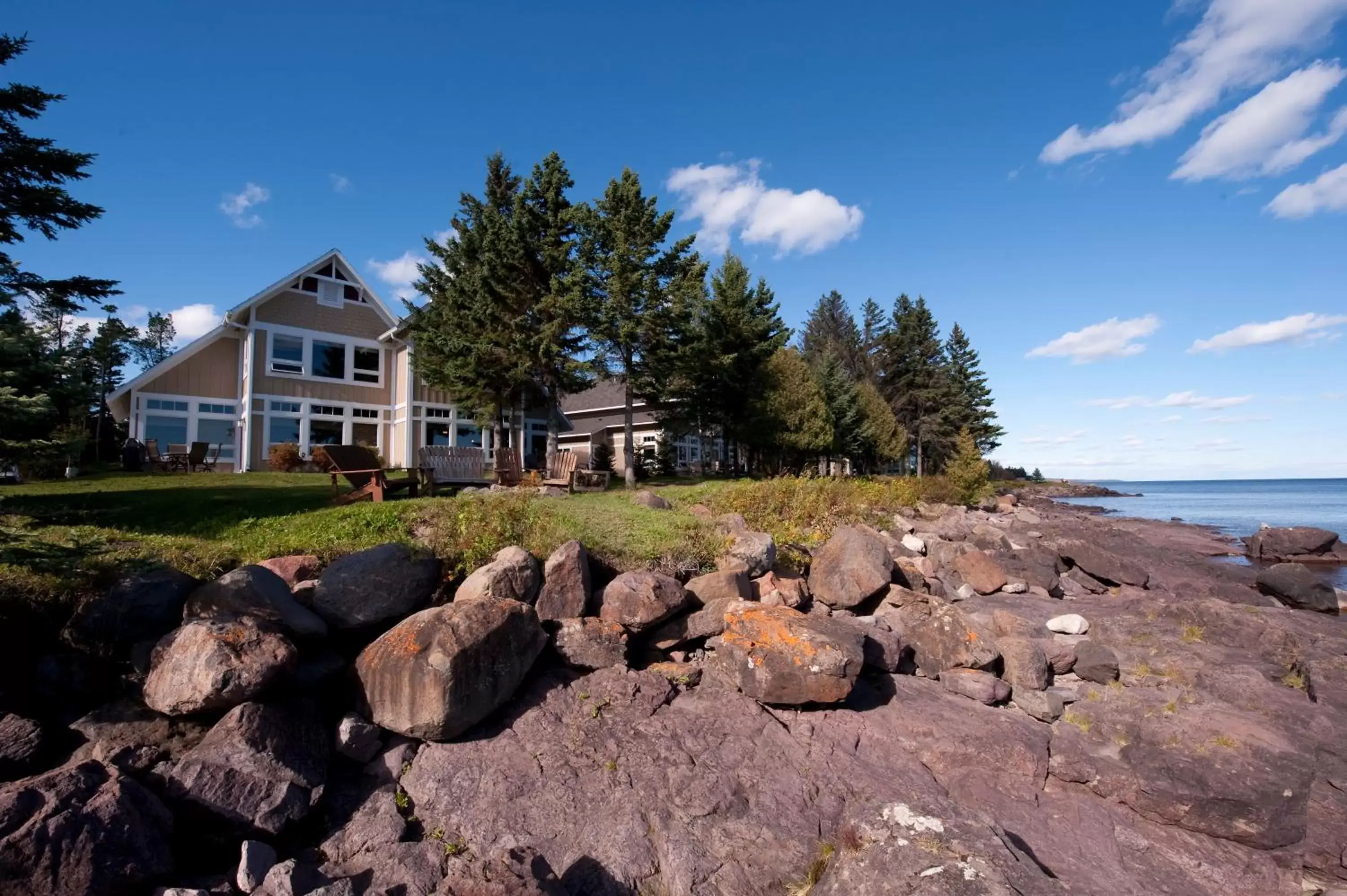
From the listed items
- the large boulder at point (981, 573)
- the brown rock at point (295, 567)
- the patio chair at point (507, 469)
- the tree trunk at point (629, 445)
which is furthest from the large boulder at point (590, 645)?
the tree trunk at point (629, 445)

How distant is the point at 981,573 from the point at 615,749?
848 centimetres

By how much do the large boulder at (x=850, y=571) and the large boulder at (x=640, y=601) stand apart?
108 inches

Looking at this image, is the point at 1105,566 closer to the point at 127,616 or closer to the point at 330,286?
the point at 127,616

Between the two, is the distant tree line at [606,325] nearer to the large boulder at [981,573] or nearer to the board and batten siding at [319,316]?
the board and batten siding at [319,316]

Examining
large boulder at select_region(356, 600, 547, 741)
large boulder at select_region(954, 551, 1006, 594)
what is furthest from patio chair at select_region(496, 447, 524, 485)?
large boulder at select_region(954, 551, 1006, 594)

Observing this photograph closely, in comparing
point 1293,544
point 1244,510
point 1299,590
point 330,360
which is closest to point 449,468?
point 330,360

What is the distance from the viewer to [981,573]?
11570 mm

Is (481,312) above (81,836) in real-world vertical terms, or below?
above

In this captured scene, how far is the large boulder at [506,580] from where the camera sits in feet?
23.4

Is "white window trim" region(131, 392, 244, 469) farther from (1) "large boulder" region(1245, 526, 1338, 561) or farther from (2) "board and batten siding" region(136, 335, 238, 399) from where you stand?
(1) "large boulder" region(1245, 526, 1338, 561)

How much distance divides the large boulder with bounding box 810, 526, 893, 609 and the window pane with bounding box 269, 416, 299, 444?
71.4 feet

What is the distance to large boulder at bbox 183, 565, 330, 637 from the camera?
5.91 metres

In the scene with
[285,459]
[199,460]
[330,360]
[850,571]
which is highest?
[330,360]

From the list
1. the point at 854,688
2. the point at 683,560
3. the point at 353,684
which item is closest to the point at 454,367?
the point at 683,560
